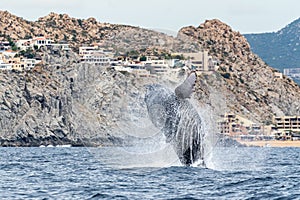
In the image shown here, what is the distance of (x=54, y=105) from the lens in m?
138

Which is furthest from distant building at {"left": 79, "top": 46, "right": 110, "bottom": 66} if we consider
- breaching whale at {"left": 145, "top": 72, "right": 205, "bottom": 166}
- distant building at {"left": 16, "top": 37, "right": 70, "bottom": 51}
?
breaching whale at {"left": 145, "top": 72, "right": 205, "bottom": 166}

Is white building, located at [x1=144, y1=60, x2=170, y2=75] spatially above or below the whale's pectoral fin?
above

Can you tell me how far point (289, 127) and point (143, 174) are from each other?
138 metres

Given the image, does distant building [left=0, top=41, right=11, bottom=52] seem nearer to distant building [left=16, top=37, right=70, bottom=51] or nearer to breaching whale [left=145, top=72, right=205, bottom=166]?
distant building [left=16, top=37, right=70, bottom=51]

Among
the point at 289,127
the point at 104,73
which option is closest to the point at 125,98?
the point at 104,73

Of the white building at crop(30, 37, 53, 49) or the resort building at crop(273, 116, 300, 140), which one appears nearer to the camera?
the resort building at crop(273, 116, 300, 140)

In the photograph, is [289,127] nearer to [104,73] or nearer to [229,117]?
[229,117]

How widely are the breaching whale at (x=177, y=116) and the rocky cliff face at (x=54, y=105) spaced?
97998 mm

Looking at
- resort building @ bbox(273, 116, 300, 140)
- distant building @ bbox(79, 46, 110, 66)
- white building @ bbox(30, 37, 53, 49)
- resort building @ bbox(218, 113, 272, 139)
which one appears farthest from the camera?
white building @ bbox(30, 37, 53, 49)

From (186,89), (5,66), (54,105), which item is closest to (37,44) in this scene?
(5,66)

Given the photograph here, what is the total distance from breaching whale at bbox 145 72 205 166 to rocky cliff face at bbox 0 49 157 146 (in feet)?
322

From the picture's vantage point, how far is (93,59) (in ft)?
490

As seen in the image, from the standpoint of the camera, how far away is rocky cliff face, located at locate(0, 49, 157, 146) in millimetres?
133625

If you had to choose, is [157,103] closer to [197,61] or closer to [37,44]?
[197,61]
